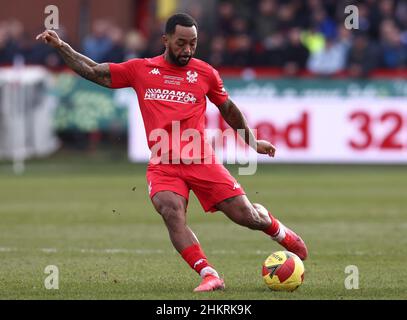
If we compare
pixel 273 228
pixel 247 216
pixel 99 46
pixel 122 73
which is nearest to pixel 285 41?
pixel 99 46

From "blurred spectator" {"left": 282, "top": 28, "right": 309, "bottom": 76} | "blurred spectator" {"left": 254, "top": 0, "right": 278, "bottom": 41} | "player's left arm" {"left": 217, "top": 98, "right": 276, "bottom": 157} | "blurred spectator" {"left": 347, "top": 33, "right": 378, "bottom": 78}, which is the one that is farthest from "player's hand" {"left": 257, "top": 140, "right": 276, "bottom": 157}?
"blurred spectator" {"left": 254, "top": 0, "right": 278, "bottom": 41}

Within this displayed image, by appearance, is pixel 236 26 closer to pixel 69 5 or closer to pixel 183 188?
pixel 69 5

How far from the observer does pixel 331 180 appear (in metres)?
22.8

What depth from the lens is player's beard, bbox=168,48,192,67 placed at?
10055mm

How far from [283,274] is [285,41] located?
18.5 meters

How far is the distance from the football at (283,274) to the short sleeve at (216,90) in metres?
1.58

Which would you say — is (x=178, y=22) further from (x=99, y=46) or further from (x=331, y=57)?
(x=99, y=46)

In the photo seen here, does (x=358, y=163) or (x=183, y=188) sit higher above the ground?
(x=183, y=188)

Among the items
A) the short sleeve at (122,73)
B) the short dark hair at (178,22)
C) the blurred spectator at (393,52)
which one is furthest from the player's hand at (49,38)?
the blurred spectator at (393,52)

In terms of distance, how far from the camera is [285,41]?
2802 cm

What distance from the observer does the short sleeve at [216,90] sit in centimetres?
1039

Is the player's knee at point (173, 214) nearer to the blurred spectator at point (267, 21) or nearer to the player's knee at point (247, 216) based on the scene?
the player's knee at point (247, 216)
